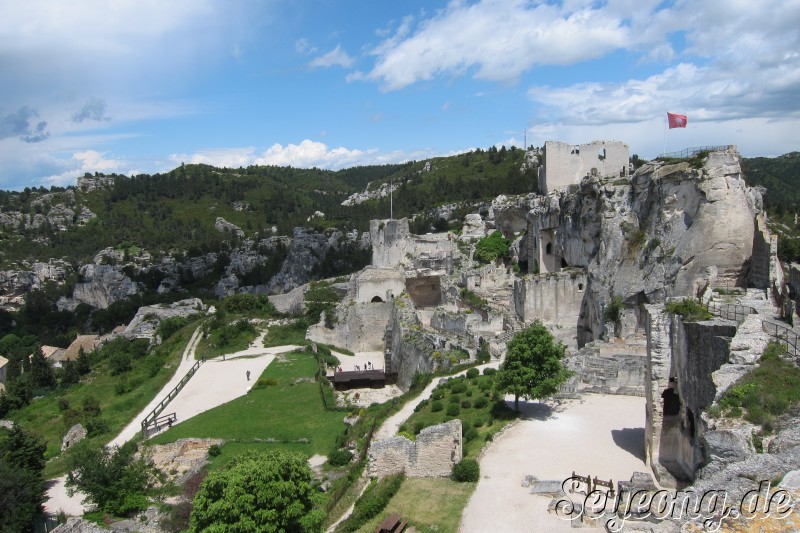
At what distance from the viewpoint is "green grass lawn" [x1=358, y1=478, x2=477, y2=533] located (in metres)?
12.7

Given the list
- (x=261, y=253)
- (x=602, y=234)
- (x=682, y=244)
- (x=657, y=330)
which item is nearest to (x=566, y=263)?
(x=602, y=234)

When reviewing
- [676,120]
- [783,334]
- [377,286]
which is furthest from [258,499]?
[377,286]

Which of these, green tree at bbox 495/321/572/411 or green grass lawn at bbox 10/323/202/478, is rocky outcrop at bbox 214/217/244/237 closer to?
green grass lawn at bbox 10/323/202/478

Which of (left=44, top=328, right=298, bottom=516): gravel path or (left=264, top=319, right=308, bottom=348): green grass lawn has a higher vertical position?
(left=264, top=319, right=308, bottom=348): green grass lawn

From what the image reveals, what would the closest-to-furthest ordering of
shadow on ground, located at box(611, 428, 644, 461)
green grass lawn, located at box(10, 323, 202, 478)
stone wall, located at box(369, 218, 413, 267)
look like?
shadow on ground, located at box(611, 428, 644, 461), green grass lawn, located at box(10, 323, 202, 478), stone wall, located at box(369, 218, 413, 267)

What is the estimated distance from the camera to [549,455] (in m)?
15.7

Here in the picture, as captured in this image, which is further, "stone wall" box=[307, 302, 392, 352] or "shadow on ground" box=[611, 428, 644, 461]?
"stone wall" box=[307, 302, 392, 352]

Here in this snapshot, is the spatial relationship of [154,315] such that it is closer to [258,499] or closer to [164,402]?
[164,402]

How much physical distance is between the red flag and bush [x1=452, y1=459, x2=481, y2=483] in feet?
73.5

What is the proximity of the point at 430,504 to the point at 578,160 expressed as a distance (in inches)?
1352

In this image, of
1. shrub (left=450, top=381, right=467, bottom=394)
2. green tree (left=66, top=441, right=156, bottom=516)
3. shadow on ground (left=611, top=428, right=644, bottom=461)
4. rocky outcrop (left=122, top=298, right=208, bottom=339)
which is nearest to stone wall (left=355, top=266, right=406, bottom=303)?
rocky outcrop (left=122, top=298, right=208, bottom=339)

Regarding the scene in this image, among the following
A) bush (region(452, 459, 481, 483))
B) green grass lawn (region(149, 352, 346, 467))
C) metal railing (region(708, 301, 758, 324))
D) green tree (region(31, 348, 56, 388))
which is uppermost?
metal railing (region(708, 301, 758, 324))

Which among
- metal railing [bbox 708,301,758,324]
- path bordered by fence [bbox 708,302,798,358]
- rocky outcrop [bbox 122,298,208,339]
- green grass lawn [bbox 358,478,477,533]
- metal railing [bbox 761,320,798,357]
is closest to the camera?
metal railing [bbox 761,320,798,357]

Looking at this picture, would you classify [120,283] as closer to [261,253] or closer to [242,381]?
[261,253]
